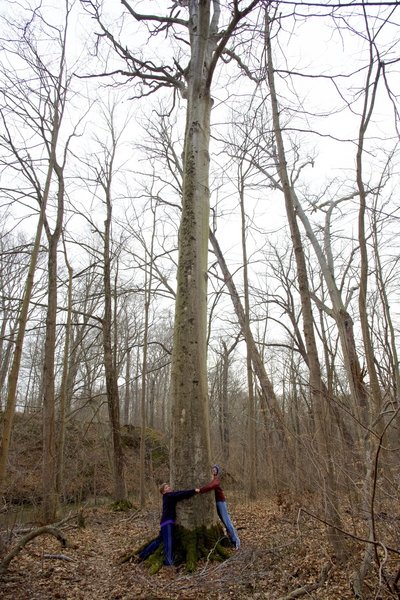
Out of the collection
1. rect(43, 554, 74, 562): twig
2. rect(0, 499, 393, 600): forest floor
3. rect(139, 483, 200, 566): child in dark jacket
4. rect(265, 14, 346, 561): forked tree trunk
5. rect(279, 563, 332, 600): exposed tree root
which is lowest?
rect(43, 554, 74, 562): twig

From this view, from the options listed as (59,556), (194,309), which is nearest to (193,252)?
(194,309)

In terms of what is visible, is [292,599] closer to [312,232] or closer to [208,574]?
[208,574]

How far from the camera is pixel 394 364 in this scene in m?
2.71

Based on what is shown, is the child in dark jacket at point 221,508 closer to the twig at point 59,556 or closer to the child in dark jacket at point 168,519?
the child in dark jacket at point 168,519

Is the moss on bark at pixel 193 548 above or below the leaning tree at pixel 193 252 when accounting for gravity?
below

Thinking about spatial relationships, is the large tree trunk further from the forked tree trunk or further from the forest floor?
the forked tree trunk

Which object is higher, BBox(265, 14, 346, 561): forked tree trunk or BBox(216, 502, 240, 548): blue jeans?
BBox(265, 14, 346, 561): forked tree trunk

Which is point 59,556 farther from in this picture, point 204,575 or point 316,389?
point 316,389

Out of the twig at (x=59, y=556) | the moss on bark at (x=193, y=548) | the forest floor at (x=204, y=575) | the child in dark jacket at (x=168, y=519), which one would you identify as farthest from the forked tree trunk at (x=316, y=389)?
the twig at (x=59, y=556)

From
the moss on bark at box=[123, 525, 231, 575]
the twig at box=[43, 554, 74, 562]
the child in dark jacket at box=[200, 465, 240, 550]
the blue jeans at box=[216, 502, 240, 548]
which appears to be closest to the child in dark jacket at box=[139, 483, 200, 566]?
the moss on bark at box=[123, 525, 231, 575]

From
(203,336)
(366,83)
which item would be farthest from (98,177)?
(366,83)

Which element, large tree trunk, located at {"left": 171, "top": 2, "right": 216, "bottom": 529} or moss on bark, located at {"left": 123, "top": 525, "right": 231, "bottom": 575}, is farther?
large tree trunk, located at {"left": 171, "top": 2, "right": 216, "bottom": 529}

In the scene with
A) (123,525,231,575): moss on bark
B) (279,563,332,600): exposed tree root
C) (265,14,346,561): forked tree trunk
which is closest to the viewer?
(279,563,332,600): exposed tree root

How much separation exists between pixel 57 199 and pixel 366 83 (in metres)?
7.65
